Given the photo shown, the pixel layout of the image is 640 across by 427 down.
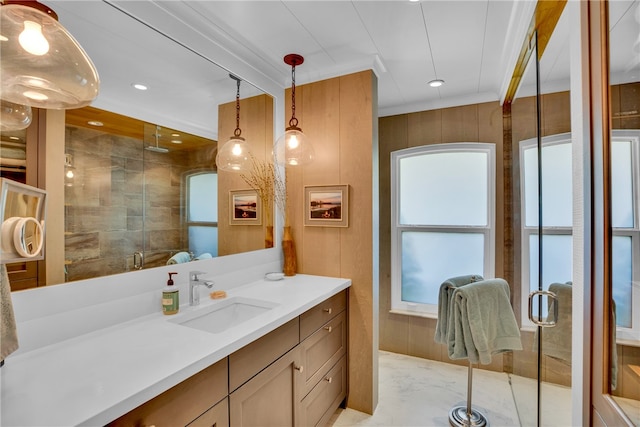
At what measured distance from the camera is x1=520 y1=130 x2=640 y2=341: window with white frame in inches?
A: 27.6

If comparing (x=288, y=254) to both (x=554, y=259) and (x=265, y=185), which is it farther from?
(x=554, y=259)

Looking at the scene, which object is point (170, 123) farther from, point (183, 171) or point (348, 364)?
point (348, 364)

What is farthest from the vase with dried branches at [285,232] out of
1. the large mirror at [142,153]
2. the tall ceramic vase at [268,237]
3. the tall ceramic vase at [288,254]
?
the large mirror at [142,153]

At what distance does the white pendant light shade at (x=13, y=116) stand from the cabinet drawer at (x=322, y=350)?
151 centimetres

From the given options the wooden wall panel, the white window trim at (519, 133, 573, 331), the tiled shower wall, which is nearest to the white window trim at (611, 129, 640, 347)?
the white window trim at (519, 133, 573, 331)

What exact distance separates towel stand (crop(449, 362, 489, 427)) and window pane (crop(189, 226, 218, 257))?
189cm

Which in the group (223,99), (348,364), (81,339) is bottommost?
(348,364)

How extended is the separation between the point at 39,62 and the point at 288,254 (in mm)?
1813

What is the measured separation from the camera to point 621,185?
74 centimetres

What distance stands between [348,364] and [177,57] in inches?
91.2

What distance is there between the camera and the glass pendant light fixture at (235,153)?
1.89 metres

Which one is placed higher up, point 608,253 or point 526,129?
point 526,129

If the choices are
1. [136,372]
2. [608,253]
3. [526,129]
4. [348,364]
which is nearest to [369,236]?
[348,364]

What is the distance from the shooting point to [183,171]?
1632 mm
